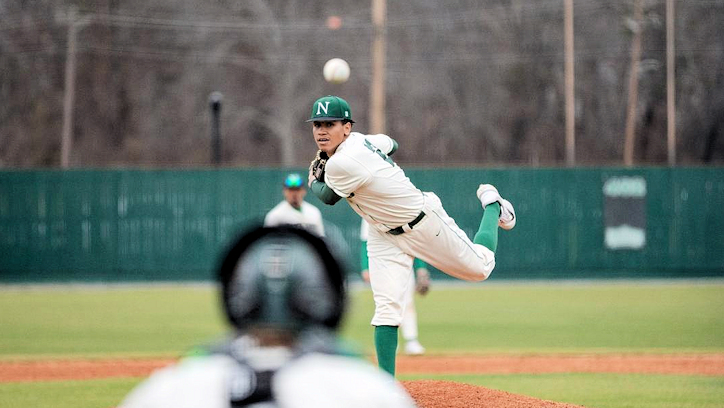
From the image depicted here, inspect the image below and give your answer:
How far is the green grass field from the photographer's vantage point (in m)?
9.30

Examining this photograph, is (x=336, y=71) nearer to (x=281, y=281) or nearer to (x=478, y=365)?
(x=478, y=365)

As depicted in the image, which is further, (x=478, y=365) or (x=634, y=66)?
(x=634, y=66)

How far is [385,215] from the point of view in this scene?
272 inches

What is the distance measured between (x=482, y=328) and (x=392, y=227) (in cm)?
862

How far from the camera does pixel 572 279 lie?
24422mm

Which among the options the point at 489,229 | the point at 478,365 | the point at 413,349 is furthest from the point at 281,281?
the point at 413,349

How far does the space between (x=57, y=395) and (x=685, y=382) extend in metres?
5.56

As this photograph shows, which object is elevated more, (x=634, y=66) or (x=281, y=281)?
(x=634, y=66)

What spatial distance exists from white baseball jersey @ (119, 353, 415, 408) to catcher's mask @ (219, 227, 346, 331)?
112mm

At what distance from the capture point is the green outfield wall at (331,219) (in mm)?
23625

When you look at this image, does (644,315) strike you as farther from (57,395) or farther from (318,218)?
(57,395)

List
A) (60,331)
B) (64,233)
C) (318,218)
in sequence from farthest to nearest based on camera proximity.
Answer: (64,233) < (60,331) < (318,218)

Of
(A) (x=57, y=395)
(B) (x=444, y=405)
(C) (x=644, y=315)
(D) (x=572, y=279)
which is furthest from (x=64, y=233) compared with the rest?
(B) (x=444, y=405)

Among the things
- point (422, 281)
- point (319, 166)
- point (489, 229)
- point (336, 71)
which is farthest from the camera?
point (336, 71)
